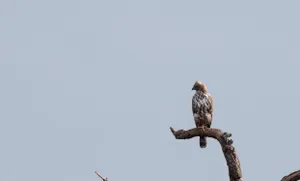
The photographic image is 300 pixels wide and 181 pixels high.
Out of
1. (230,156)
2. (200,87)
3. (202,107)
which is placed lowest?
(230,156)

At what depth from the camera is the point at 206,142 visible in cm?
2005

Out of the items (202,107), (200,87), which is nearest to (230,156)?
(202,107)

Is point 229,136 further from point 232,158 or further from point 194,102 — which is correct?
point 194,102

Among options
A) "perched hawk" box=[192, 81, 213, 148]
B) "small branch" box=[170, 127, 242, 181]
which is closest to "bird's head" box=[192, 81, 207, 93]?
"perched hawk" box=[192, 81, 213, 148]

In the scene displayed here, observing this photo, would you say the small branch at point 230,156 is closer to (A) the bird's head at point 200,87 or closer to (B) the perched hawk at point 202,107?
(B) the perched hawk at point 202,107

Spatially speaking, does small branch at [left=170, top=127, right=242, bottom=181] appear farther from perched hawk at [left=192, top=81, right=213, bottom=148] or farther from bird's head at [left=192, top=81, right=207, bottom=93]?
bird's head at [left=192, top=81, right=207, bottom=93]

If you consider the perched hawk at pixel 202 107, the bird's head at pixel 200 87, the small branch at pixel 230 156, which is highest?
the bird's head at pixel 200 87

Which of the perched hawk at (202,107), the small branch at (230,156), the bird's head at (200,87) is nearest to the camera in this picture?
the small branch at (230,156)

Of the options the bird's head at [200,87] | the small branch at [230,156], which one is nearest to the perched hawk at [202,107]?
the bird's head at [200,87]

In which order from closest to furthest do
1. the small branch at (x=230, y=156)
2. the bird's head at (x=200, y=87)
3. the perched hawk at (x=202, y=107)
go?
1. the small branch at (x=230, y=156)
2. the perched hawk at (x=202, y=107)
3. the bird's head at (x=200, y=87)

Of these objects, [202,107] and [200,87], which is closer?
[202,107]

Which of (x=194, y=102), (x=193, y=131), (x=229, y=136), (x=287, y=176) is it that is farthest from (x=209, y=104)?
(x=287, y=176)

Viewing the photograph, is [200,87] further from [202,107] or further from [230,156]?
[230,156]

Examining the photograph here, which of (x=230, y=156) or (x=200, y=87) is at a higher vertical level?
(x=200, y=87)
